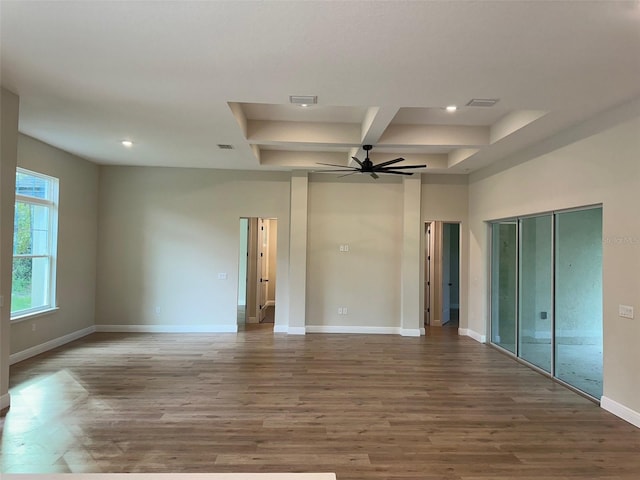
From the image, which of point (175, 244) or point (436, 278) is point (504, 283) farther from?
point (175, 244)

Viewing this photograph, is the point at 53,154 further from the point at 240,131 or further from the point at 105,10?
the point at 105,10

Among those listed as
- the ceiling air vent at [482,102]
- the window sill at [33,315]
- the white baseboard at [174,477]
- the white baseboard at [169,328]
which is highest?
the ceiling air vent at [482,102]

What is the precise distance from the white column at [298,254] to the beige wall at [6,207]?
13.4 ft

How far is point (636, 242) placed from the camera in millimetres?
3299

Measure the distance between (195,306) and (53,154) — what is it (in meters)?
3.35

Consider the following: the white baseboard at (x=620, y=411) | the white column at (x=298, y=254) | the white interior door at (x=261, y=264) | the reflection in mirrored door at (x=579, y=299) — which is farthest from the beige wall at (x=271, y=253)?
the white baseboard at (x=620, y=411)

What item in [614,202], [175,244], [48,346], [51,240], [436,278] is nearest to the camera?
[614,202]

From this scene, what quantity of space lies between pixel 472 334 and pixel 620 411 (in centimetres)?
328

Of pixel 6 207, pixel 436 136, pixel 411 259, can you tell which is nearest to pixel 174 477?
pixel 6 207

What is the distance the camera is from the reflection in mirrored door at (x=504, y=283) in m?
5.51

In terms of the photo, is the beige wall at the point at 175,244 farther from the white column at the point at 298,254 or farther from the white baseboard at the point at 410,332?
the white baseboard at the point at 410,332

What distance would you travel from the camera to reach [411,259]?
6703 millimetres

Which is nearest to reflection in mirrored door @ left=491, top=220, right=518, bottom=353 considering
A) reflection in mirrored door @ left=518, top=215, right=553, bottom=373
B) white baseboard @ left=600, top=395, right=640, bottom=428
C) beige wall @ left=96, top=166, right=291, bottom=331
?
reflection in mirrored door @ left=518, top=215, right=553, bottom=373

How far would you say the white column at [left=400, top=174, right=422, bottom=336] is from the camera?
6695 millimetres
